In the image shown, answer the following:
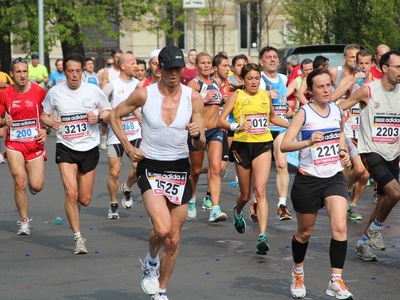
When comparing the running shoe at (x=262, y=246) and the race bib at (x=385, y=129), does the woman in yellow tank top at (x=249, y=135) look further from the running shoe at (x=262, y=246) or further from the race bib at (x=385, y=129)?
the race bib at (x=385, y=129)

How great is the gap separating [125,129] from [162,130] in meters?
4.89

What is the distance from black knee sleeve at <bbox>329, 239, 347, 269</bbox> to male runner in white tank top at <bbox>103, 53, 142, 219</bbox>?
16.7 feet

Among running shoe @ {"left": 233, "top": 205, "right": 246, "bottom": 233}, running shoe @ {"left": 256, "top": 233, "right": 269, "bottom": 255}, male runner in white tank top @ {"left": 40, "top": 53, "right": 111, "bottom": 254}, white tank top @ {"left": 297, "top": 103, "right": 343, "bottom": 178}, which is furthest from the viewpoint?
running shoe @ {"left": 233, "top": 205, "right": 246, "bottom": 233}

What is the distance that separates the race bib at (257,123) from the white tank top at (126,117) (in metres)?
2.29

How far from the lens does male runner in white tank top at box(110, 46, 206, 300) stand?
7340mm

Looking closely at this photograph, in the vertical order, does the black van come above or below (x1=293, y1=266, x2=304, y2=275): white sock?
above

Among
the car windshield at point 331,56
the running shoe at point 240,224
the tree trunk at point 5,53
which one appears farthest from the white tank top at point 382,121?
the tree trunk at point 5,53

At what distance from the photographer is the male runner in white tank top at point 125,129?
40.3 feet

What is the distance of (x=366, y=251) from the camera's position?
29.7ft

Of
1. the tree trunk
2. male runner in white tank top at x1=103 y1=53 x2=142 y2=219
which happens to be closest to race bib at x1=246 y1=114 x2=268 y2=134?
male runner in white tank top at x1=103 y1=53 x2=142 y2=219

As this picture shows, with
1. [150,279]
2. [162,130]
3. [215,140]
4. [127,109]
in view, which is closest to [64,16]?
[215,140]

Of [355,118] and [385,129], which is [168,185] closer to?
[385,129]

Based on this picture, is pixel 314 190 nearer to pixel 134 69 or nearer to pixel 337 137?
pixel 337 137

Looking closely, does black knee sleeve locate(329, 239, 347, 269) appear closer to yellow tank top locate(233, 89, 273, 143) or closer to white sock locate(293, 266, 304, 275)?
white sock locate(293, 266, 304, 275)
